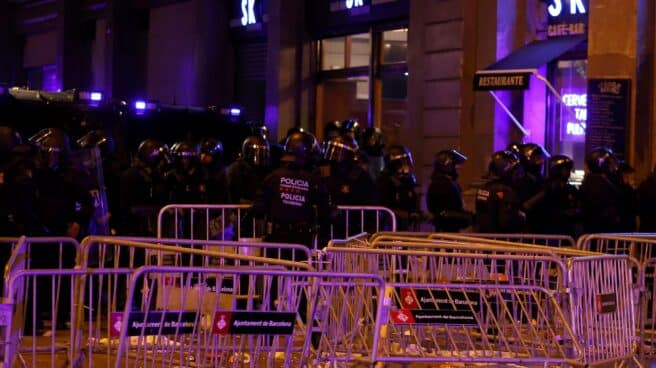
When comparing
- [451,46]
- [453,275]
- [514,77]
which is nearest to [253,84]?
[451,46]

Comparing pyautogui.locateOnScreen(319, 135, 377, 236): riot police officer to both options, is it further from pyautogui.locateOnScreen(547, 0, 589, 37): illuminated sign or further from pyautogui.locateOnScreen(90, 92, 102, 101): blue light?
pyautogui.locateOnScreen(547, 0, 589, 37): illuminated sign

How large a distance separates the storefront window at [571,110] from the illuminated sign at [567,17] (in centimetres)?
46

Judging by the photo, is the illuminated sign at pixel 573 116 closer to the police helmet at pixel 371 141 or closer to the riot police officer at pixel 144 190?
the police helmet at pixel 371 141

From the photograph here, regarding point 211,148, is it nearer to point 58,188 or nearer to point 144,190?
point 144,190

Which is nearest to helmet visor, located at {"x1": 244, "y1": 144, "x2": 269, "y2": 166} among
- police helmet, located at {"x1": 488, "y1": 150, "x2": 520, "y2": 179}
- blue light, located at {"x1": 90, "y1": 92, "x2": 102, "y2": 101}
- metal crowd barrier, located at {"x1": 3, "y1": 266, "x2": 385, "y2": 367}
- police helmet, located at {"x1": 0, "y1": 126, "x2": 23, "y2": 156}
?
blue light, located at {"x1": 90, "y1": 92, "x2": 102, "y2": 101}

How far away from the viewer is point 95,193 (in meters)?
12.9

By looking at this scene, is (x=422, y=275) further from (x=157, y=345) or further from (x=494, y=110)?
(x=494, y=110)

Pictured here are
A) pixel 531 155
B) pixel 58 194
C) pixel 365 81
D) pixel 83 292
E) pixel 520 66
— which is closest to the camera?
pixel 83 292

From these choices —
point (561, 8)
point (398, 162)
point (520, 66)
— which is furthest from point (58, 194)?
point (561, 8)

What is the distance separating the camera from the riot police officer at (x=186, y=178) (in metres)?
15.2

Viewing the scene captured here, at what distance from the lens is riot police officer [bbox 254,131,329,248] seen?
11227mm

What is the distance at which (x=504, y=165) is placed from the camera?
13.3 meters

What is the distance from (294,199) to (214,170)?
4.51 metres

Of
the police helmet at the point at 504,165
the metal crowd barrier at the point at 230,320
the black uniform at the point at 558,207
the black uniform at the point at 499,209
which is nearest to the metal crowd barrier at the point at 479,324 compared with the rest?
the metal crowd barrier at the point at 230,320
